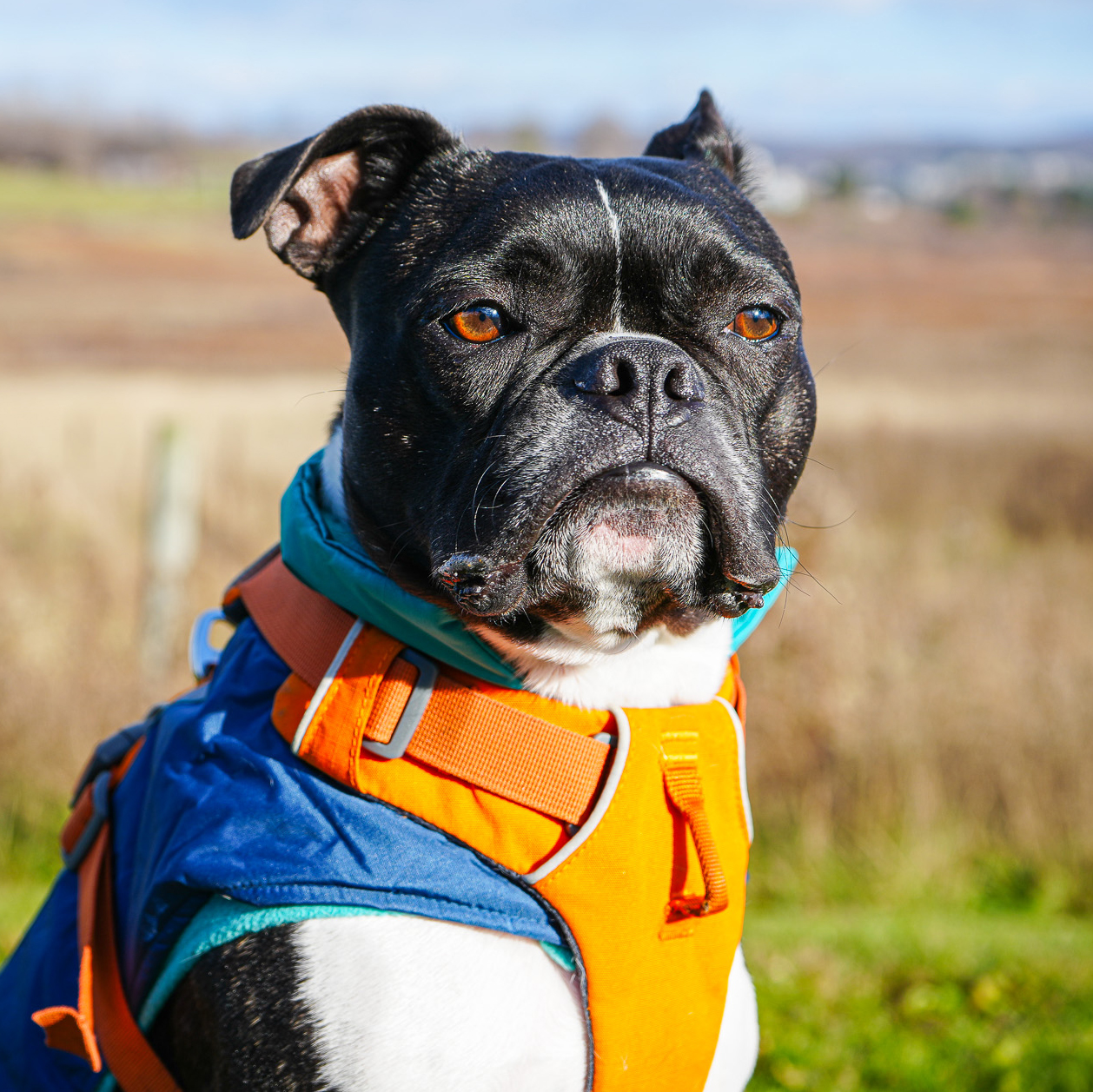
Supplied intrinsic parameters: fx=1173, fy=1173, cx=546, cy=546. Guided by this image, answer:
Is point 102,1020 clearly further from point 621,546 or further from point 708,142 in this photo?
point 708,142

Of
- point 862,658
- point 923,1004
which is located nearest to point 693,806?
point 923,1004

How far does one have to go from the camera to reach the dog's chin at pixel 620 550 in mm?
2525

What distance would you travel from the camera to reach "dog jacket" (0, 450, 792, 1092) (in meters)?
2.34

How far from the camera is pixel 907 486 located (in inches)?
547

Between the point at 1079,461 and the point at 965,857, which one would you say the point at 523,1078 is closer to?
the point at 965,857

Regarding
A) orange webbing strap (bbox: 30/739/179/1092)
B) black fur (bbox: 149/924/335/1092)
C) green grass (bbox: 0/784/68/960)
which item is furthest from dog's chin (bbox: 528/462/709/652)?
green grass (bbox: 0/784/68/960)

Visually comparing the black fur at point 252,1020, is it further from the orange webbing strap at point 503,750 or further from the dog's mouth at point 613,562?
the dog's mouth at point 613,562

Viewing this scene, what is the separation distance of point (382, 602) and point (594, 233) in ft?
3.19

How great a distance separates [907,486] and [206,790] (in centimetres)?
1249

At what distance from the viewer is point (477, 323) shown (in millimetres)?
2676

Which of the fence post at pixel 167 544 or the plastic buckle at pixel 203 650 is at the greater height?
the plastic buckle at pixel 203 650

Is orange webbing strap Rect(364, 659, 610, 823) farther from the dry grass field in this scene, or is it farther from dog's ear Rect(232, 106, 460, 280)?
the dry grass field

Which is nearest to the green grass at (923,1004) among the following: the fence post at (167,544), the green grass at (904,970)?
the green grass at (904,970)

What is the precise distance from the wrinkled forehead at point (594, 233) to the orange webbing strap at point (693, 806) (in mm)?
1073
